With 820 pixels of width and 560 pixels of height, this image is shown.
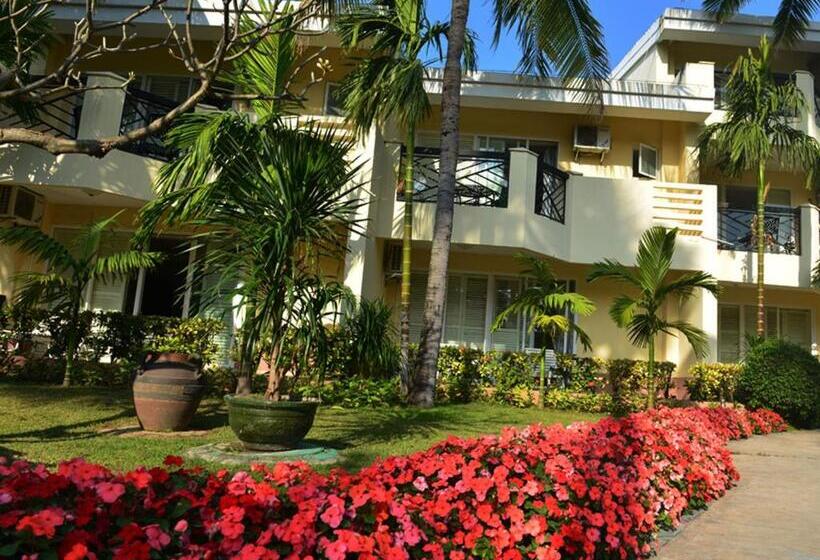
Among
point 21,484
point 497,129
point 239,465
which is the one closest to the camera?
point 21,484

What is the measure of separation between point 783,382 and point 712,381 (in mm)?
1397

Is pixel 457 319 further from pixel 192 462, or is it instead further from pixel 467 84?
pixel 192 462

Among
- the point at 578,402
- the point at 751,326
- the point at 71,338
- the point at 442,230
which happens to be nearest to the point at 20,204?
the point at 71,338

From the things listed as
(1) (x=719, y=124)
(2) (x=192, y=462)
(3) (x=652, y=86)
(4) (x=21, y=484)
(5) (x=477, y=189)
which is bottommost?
(2) (x=192, y=462)

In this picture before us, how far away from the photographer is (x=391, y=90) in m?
9.67

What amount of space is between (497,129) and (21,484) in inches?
557

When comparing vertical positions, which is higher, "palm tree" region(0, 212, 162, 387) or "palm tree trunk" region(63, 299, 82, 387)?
"palm tree" region(0, 212, 162, 387)

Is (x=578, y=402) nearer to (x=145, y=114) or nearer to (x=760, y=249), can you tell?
(x=760, y=249)

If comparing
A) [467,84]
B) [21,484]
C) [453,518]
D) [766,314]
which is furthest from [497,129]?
[21,484]

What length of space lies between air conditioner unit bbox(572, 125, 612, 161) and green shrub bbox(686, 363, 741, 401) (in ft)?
17.5

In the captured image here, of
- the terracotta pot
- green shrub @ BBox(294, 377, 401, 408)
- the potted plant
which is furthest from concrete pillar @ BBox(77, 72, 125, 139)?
green shrub @ BBox(294, 377, 401, 408)

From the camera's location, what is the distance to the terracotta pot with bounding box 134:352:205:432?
273 inches

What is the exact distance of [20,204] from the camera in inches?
460

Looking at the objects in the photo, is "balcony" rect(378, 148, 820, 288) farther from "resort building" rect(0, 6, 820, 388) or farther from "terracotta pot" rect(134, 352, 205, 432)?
"terracotta pot" rect(134, 352, 205, 432)
